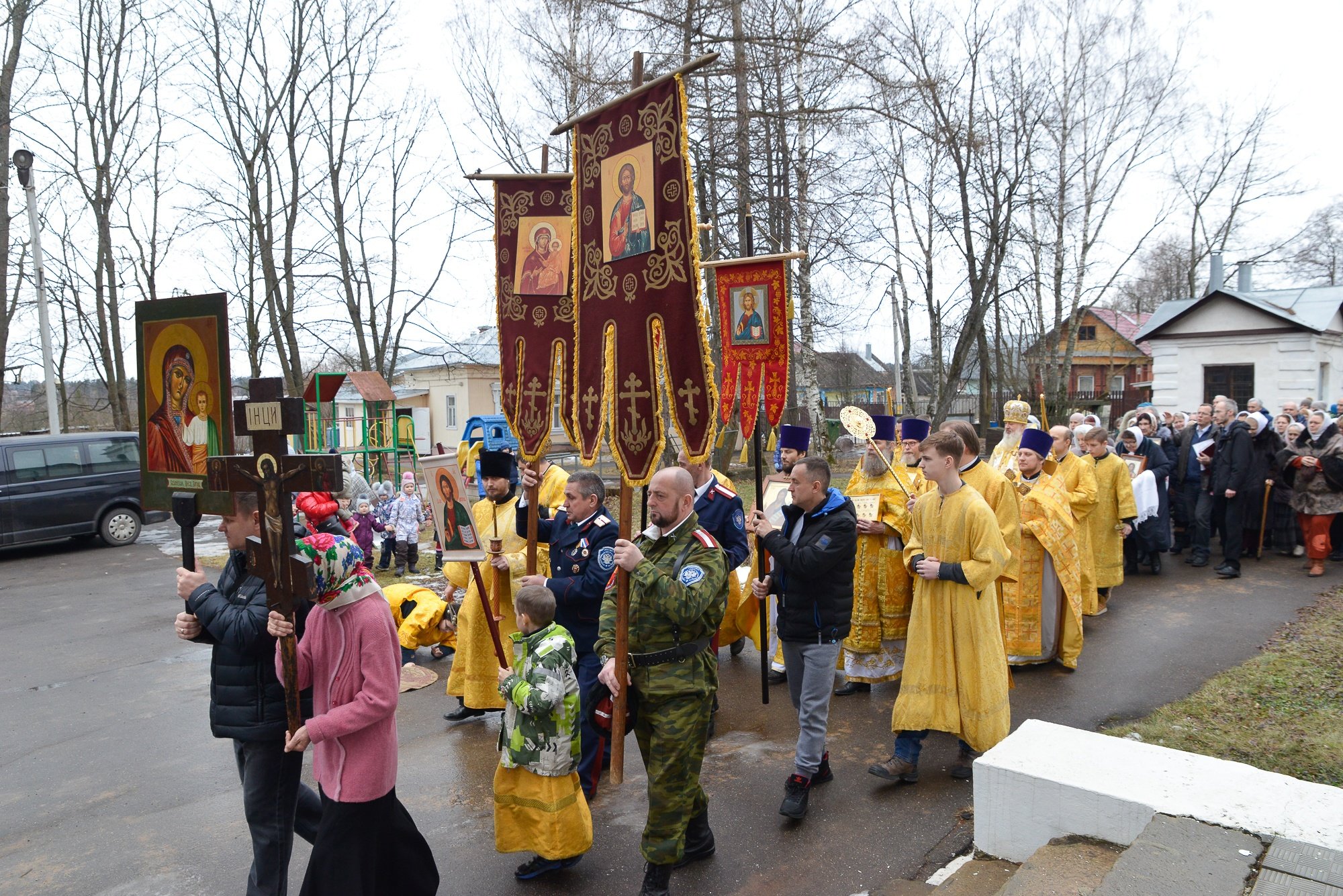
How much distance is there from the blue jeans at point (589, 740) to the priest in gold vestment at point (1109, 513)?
6.28 meters

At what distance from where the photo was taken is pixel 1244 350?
20.9m

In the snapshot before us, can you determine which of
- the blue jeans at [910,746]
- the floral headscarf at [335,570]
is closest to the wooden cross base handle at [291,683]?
the floral headscarf at [335,570]

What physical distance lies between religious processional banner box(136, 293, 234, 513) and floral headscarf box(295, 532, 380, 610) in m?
0.65

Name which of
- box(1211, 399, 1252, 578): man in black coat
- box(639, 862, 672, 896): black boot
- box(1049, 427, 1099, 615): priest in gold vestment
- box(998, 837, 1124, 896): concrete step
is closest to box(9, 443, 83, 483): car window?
box(639, 862, 672, 896): black boot

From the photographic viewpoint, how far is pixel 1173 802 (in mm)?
3336

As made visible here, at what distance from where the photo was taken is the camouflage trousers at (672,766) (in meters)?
3.55

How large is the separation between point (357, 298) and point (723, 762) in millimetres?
20563

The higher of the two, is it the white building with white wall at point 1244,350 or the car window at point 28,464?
the white building with white wall at point 1244,350

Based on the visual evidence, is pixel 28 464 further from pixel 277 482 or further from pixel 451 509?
pixel 277 482

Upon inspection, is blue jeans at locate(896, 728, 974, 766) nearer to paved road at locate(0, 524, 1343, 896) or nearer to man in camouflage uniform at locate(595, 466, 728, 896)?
paved road at locate(0, 524, 1343, 896)

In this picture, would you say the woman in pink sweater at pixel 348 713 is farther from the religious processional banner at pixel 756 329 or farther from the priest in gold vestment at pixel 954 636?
the religious processional banner at pixel 756 329

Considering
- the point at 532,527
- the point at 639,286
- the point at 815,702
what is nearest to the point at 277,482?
the point at 532,527

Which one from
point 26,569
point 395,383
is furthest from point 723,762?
point 395,383

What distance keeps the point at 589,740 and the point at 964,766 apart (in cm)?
209
